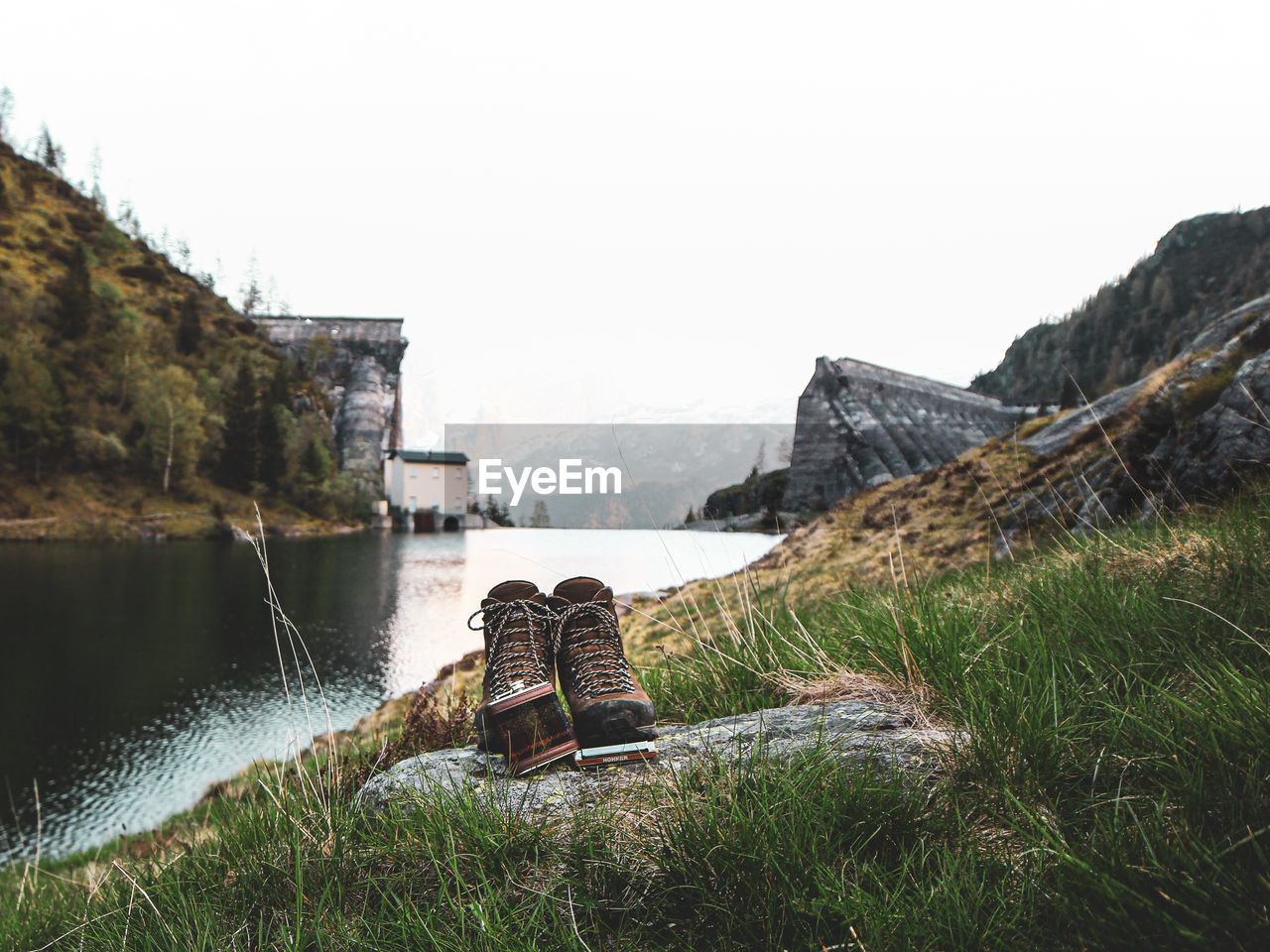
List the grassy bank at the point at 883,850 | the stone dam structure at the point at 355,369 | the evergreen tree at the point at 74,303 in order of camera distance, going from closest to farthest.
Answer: the grassy bank at the point at 883,850
the evergreen tree at the point at 74,303
the stone dam structure at the point at 355,369

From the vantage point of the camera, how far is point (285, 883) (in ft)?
5.10

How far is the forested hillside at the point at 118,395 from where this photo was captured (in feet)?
183

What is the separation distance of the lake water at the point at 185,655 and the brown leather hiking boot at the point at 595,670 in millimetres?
180

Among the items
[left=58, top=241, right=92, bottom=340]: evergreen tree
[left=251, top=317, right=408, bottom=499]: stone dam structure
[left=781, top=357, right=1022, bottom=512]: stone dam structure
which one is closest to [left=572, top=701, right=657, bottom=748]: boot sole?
[left=781, top=357, right=1022, bottom=512]: stone dam structure

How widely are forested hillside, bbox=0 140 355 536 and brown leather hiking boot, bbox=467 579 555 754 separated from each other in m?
65.3

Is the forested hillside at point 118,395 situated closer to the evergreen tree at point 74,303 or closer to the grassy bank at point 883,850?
the evergreen tree at point 74,303

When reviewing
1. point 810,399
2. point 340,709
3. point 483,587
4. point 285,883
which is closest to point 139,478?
point 483,587

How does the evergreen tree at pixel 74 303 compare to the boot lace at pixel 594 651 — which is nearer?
the boot lace at pixel 594 651

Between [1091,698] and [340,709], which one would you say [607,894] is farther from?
[340,709]

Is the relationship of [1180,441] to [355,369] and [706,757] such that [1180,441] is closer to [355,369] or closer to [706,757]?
[706,757]

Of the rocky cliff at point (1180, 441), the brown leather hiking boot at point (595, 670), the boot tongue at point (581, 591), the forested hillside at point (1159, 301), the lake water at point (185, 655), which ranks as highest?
the forested hillside at point (1159, 301)

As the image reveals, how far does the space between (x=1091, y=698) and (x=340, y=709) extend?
19.2m

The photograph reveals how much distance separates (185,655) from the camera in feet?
71.2

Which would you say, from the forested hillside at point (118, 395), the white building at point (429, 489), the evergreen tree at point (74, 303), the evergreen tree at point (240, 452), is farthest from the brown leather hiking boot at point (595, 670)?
the evergreen tree at point (74, 303)
